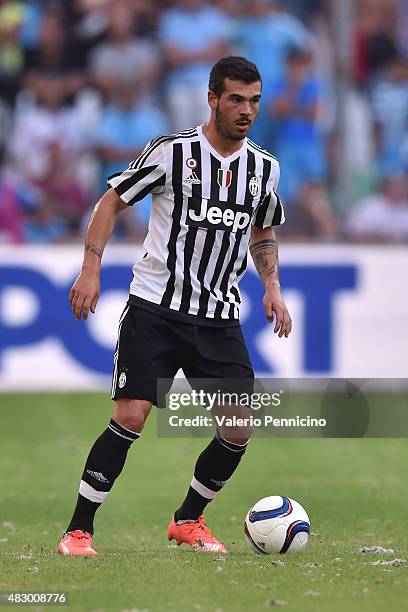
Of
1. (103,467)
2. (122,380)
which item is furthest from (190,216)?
(103,467)

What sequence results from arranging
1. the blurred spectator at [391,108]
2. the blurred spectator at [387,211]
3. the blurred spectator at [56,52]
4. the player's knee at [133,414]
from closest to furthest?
the player's knee at [133,414] < the blurred spectator at [387,211] < the blurred spectator at [391,108] < the blurred spectator at [56,52]

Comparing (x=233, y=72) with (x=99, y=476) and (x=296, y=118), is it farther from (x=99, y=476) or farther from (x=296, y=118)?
(x=296, y=118)

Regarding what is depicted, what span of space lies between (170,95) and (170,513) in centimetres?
830

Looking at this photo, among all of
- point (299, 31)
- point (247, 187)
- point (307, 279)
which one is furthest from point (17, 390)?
point (247, 187)

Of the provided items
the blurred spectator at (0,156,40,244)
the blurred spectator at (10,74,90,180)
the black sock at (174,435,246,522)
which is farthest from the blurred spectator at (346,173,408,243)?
the black sock at (174,435,246,522)

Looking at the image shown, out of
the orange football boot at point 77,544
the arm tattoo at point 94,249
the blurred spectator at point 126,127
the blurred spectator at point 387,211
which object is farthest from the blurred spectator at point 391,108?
the orange football boot at point 77,544

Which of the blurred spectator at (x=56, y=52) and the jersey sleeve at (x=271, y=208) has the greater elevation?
the blurred spectator at (x=56, y=52)

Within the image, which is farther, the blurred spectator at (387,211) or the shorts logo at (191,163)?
the blurred spectator at (387,211)

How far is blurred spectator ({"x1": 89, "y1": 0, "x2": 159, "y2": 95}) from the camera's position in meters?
15.1

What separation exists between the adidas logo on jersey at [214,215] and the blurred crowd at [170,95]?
7827 mm

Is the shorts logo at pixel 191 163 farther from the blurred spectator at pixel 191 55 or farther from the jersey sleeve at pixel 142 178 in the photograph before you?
the blurred spectator at pixel 191 55

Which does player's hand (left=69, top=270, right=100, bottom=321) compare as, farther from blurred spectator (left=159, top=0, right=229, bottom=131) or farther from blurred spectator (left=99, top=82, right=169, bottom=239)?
blurred spectator (left=159, top=0, right=229, bottom=131)

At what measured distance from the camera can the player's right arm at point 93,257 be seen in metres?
5.91

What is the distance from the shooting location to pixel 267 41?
1507 centimetres
